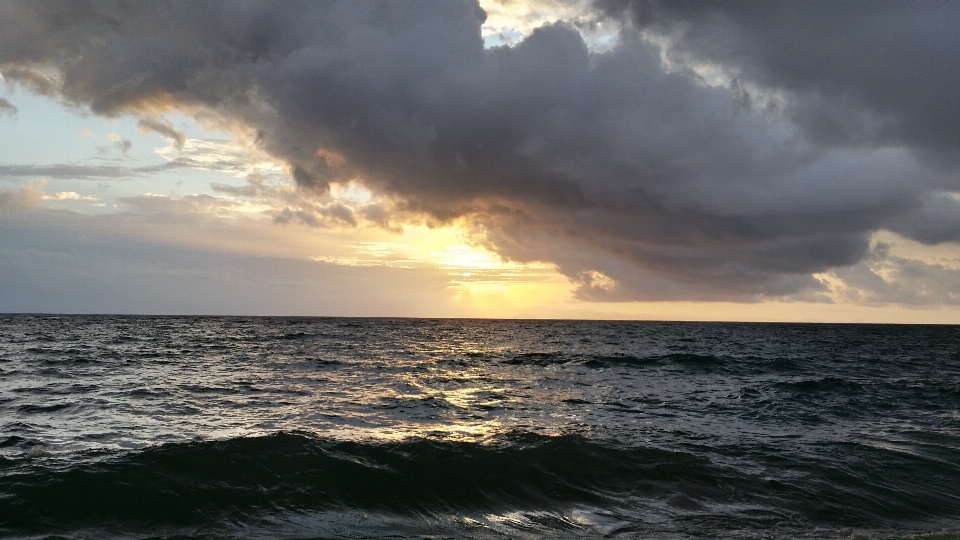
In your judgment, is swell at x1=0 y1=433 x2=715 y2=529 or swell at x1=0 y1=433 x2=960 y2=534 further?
swell at x1=0 y1=433 x2=715 y2=529

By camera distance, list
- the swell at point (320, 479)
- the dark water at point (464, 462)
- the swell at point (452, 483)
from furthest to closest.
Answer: the swell at point (320, 479) < the swell at point (452, 483) < the dark water at point (464, 462)

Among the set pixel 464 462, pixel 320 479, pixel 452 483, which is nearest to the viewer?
pixel 320 479

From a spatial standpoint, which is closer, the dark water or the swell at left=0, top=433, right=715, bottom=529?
the dark water

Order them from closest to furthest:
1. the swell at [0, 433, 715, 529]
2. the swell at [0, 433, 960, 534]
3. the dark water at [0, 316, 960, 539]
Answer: the dark water at [0, 316, 960, 539], the swell at [0, 433, 960, 534], the swell at [0, 433, 715, 529]

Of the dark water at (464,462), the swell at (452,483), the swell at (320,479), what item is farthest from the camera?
the swell at (320,479)

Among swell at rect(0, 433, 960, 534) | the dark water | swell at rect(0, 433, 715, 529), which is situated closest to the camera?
the dark water

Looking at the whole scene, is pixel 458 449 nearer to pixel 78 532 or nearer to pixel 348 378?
pixel 78 532

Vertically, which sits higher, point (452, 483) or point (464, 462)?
point (464, 462)

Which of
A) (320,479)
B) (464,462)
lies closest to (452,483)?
(464,462)

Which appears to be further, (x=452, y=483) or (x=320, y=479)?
(x=452, y=483)

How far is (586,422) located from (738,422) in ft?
18.0

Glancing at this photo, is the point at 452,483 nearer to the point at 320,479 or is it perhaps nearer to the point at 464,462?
the point at 464,462

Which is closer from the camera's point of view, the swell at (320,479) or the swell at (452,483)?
the swell at (452,483)

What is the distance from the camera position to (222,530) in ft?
33.0
